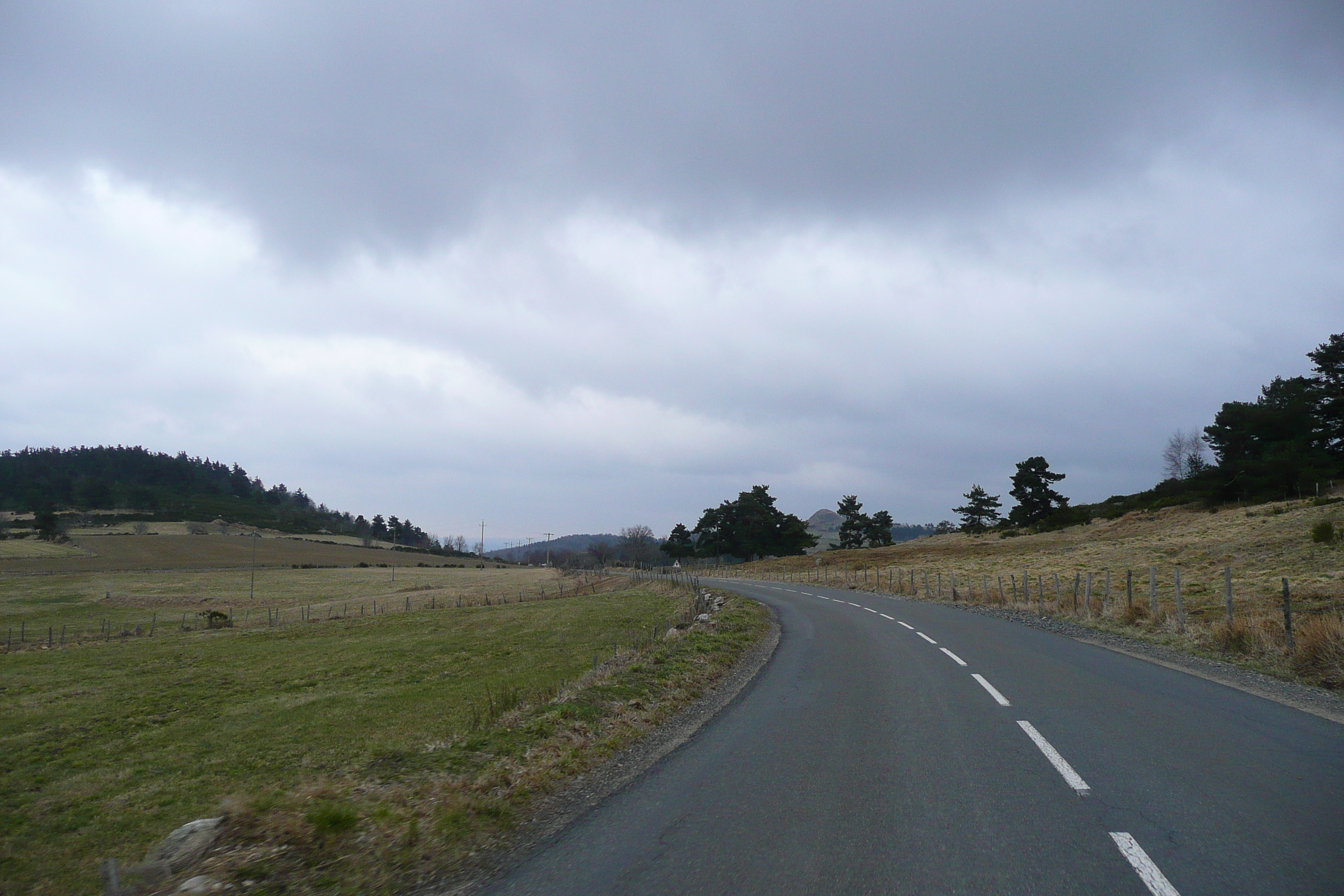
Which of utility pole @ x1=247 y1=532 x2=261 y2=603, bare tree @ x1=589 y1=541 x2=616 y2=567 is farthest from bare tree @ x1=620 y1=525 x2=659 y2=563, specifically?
utility pole @ x1=247 y1=532 x2=261 y2=603

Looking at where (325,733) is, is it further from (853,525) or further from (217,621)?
(853,525)

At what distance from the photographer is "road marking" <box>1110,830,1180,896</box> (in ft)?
14.2

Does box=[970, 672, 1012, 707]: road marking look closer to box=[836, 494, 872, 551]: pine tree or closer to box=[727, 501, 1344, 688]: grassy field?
box=[727, 501, 1344, 688]: grassy field

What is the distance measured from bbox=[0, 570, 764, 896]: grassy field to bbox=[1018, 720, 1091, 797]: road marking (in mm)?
4668

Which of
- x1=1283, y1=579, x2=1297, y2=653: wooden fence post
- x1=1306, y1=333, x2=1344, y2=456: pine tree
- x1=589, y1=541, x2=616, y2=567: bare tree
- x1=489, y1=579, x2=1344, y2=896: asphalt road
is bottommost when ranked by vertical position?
x1=589, y1=541, x2=616, y2=567: bare tree

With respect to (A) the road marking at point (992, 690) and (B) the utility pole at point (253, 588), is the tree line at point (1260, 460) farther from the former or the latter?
(B) the utility pole at point (253, 588)

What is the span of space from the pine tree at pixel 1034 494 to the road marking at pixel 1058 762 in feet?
293

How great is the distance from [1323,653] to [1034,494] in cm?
8575

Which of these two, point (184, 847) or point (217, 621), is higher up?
point (184, 847)

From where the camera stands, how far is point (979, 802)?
5.98 m

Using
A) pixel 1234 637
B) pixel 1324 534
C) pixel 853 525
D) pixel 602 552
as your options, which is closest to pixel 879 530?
pixel 853 525

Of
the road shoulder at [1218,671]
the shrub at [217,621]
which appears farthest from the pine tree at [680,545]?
the road shoulder at [1218,671]

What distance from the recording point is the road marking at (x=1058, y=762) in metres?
6.33

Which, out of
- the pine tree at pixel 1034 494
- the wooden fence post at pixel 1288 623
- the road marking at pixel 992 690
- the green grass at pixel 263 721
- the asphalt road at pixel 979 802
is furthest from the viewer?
the pine tree at pixel 1034 494
